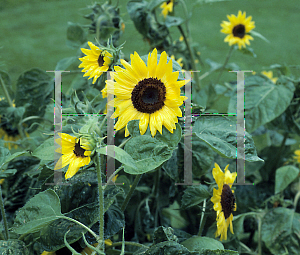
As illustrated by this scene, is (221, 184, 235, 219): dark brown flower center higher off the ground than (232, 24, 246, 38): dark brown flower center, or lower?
lower

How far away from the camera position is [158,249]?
32cm

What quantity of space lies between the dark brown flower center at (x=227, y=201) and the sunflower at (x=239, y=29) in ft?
1.40

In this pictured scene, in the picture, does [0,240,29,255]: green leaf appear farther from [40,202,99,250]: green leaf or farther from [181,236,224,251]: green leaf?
[181,236,224,251]: green leaf

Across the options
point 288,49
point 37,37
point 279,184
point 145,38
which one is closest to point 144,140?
point 279,184

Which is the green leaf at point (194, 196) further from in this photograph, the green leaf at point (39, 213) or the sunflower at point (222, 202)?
the green leaf at point (39, 213)

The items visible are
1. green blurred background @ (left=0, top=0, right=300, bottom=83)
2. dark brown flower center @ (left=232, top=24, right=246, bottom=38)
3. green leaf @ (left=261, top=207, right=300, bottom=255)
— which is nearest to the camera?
green leaf @ (left=261, top=207, right=300, bottom=255)

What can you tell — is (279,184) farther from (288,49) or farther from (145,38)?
(288,49)

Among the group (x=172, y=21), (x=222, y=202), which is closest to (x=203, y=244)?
(x=222, y=202)

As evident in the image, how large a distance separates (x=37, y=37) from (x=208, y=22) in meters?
0.91

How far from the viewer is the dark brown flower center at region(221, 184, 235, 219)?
450 mm

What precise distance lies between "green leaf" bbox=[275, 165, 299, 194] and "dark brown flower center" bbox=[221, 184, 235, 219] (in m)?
0.16

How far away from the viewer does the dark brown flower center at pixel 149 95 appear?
0.36 m

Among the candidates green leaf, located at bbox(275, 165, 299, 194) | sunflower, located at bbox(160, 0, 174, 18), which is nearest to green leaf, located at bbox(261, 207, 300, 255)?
green leaf, located at bbox(275, 165, 299, 194)

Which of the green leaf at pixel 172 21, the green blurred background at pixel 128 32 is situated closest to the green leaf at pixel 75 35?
the green leaf at pixel 172 21
